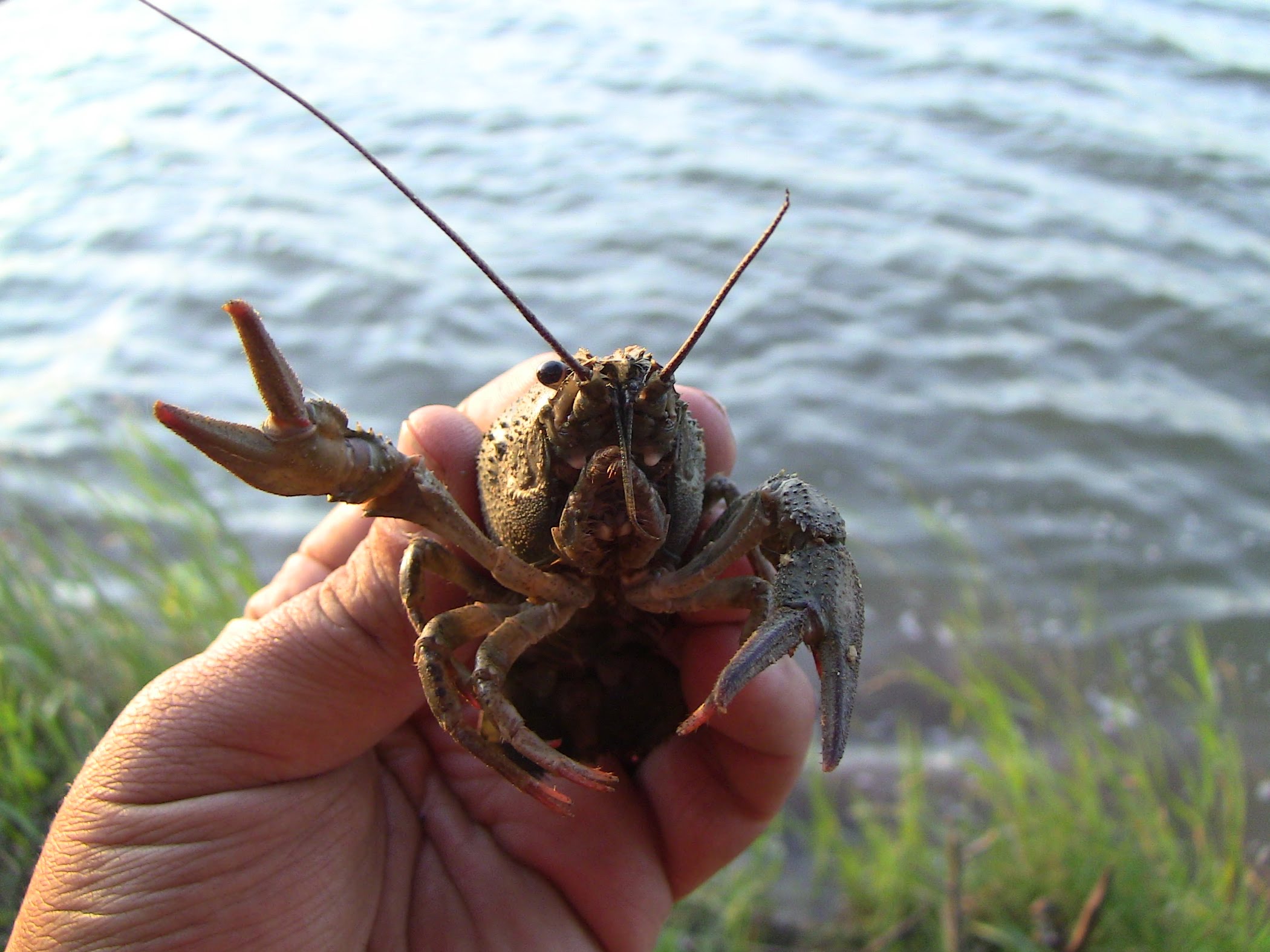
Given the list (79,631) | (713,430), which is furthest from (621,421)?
(79,631)

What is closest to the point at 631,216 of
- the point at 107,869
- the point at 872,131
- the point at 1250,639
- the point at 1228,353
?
the point at 872,131

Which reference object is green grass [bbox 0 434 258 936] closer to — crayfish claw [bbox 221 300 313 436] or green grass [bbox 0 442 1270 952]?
green grass [bbox 0 442 1270 952]

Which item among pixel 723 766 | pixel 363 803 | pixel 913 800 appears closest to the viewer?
pixel 363 803

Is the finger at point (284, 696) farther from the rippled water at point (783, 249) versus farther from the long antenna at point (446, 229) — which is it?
the rippled water at point (783, 249)

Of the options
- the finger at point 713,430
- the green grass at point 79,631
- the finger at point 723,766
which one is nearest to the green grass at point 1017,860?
the finger at point 723,766

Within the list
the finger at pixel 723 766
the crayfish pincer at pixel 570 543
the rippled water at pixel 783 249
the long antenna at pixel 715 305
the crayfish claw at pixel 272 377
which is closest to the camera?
the crayfish claw at pixel 272 377

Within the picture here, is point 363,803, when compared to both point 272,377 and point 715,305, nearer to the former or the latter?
point 272,377

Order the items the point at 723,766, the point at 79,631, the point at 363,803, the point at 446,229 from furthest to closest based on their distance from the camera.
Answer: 1. the point at 79,631
2. the point at 723,766
3. the point at 363,803
4. the point at 446,229
